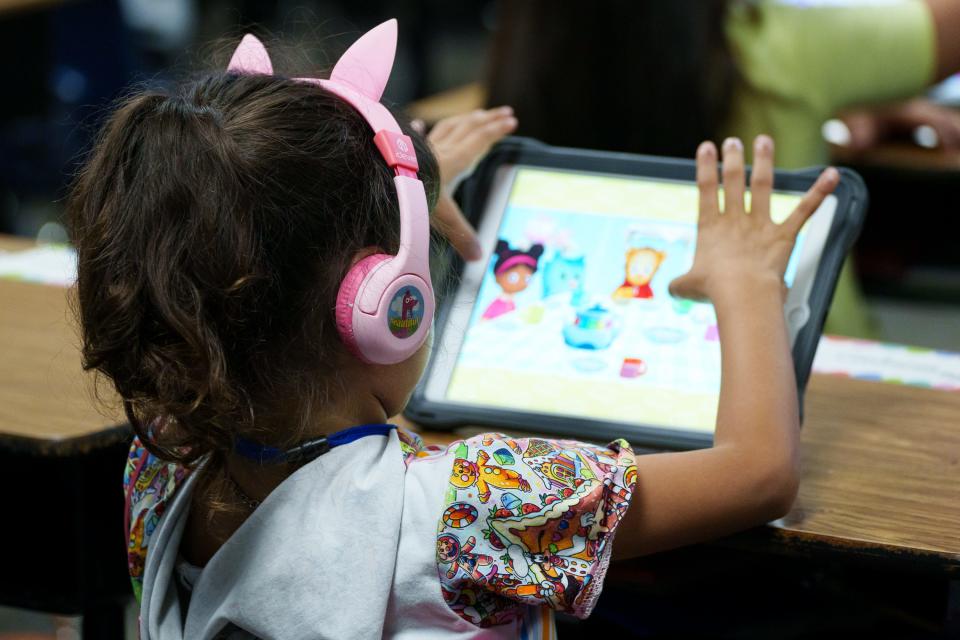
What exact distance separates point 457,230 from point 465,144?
12 centimetres

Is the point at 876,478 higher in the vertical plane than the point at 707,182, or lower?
lower

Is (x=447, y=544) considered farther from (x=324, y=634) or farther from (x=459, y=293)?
(x=459, y=293)

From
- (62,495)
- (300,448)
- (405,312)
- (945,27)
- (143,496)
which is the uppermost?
(945,27)

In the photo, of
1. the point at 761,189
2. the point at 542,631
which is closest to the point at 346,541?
the point at 542,631

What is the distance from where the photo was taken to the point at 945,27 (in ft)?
6.05

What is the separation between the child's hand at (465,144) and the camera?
119 cm

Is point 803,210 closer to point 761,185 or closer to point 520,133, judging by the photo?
point 761,185

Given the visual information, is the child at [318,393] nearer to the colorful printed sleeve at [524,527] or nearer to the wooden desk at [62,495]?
the colorful printed sleeve at [524,527]

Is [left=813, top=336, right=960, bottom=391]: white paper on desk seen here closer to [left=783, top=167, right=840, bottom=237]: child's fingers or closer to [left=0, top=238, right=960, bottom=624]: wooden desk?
[left=0, top=238, right=960, bottom=624]: wooden desk

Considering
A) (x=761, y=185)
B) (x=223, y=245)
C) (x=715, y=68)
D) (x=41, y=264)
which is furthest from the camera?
(x=715, y=68)

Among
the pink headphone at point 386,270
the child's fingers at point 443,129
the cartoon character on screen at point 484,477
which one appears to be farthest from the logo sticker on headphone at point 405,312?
the child's fingers at point 443,129

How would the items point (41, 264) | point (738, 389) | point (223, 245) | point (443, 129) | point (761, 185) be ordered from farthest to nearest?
point (41, 264)
point (443, 129)
point (761, 185)
point (738, 389)
point (223, 245)

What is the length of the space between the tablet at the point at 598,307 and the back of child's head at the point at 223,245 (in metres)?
0.29

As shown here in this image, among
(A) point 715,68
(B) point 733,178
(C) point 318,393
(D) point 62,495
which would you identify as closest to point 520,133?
(A) point 715,68
